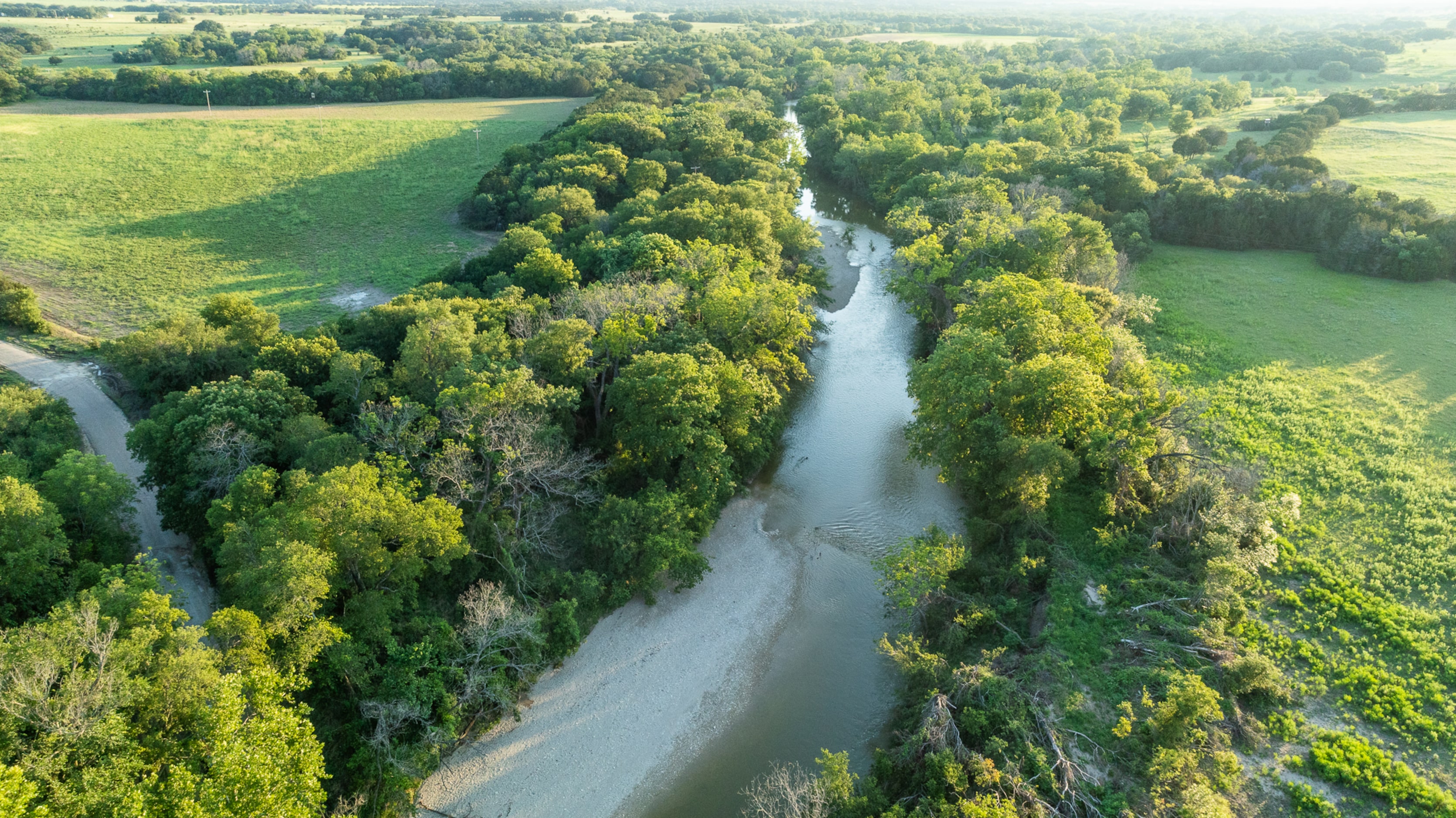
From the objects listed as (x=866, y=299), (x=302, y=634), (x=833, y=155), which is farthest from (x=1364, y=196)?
(x=302, y=634)

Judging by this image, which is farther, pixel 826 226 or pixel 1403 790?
pixel 826 226

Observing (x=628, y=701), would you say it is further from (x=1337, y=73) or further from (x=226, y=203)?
(x=1337, y=73)

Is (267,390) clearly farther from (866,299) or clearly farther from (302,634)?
(866,299)

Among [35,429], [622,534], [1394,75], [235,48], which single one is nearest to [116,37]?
[235,48]

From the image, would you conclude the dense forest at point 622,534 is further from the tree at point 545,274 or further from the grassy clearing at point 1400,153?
the grassy clearing at point 1400,153

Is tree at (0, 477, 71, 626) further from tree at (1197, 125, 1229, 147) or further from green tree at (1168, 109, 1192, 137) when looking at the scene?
green tree at (1168, 109, 1192, 137)

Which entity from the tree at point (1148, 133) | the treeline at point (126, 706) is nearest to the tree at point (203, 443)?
the treeline at point (126, 706)
